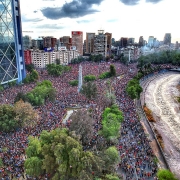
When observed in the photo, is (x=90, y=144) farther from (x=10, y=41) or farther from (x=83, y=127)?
(x=10, y=41)

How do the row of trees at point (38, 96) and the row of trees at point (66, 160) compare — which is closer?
the row of trees at point (66, 160)

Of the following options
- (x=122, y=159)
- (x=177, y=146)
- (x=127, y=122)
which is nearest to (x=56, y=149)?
(x=122, y=159)

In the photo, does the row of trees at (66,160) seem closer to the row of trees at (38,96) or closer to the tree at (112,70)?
the row of trees at (38,96)

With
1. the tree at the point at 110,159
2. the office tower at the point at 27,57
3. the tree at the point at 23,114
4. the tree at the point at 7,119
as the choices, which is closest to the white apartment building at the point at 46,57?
the office tower at the point at 27,57

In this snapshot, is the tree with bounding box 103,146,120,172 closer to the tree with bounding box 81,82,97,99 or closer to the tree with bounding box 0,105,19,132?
the tree with bounding box 0,105,19,132

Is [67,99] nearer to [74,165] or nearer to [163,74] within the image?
[74,165]

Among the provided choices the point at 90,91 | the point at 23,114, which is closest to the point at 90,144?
the point at 23,114
